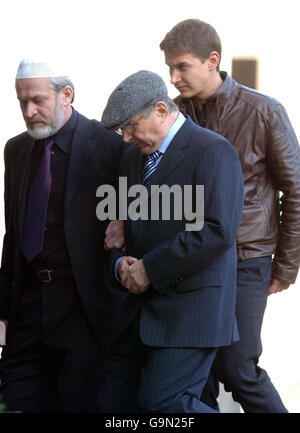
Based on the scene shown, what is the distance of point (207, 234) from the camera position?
4430 millimetres

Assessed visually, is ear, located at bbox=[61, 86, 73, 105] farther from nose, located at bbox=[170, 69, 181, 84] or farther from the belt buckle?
the belt buckle

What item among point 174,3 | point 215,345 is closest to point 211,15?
point 174,3

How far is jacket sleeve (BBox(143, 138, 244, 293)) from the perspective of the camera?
4.43 meters

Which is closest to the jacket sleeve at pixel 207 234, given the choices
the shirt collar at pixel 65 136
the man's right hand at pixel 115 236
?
the man's right hand at pixel 115 236

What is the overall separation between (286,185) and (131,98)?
3.53 feet

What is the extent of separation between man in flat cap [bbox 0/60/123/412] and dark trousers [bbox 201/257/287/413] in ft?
1.80

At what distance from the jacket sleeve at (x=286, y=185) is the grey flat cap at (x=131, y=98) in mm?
821

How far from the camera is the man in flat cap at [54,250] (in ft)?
16.4

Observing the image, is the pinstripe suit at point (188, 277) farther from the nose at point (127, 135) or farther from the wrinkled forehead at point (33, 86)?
the wrinkled forehead at point (33, 86)

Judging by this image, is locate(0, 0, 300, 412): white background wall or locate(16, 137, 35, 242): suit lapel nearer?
locate(16, 137, 35, 242): suit lapel

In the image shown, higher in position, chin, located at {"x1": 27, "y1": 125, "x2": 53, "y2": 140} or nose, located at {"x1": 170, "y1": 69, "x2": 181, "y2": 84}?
nose, located at {"x1": 170, "y1": 69, "x2": 181, "y2": 84}

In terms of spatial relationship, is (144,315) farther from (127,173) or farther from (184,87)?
(184,87)

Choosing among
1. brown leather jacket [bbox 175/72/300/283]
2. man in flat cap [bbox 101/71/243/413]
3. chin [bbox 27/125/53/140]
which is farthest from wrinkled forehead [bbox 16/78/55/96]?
brown leather jacket [bbox 175/72/300/283]

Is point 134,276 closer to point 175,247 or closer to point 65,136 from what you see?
point 175,247
